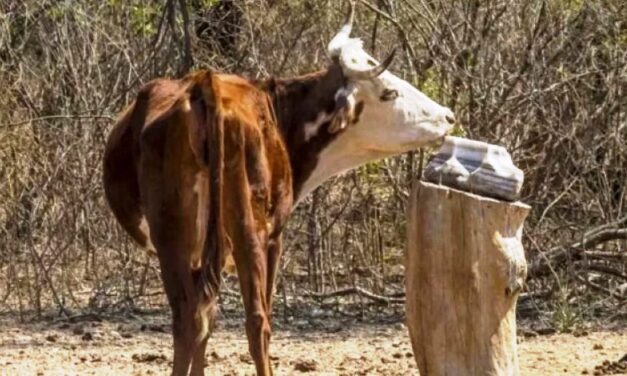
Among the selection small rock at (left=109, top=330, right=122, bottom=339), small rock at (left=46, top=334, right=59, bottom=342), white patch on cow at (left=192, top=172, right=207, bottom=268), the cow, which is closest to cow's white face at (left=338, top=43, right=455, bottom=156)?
Result: the cow

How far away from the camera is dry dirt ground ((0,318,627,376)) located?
32.5ft

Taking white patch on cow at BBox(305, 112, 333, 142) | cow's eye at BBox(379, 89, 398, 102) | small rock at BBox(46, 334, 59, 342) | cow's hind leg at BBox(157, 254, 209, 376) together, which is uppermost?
cow's eye at BBox(379, 89, 398, 102)

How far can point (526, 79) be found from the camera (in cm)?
1211

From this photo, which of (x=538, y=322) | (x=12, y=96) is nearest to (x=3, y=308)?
(x=12, y=96)

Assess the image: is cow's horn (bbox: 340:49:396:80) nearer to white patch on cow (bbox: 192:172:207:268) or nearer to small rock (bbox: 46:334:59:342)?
white patch on cow (bbox: 192:172:207:268)

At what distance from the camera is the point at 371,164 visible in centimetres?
1223

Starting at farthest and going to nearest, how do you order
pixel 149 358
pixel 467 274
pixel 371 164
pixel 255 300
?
1. pixel 371 164
2. pixel 149 358
3. pixel 255 300
4. pixel 467 274

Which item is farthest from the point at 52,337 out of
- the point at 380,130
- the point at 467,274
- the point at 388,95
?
the point at 467,274

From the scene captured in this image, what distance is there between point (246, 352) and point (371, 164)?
2.27 m

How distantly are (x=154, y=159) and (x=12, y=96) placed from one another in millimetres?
5546

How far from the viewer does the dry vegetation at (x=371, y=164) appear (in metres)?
12.0

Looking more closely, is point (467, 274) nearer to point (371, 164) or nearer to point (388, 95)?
point (388, 95)

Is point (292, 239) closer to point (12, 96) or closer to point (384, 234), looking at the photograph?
point (384, 234)

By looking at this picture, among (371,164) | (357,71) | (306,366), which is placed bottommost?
(306,366)
